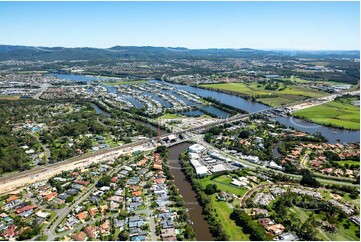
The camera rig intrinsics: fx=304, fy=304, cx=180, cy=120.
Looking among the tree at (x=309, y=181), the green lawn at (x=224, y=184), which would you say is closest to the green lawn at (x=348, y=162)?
the tree at (x=309, y=181)

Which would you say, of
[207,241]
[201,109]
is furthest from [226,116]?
[207,241]

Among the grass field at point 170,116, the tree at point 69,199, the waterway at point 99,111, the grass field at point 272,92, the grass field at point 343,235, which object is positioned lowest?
the grass field at point 343,235

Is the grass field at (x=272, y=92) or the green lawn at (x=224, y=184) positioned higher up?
the grass field at (x=272, y=92)

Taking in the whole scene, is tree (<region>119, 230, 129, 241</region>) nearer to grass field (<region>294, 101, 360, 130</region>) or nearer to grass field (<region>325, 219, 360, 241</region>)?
grass field (<region>325, 219, 360, 241</region>)

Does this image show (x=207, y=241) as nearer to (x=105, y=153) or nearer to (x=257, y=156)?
(x=257, y=156)

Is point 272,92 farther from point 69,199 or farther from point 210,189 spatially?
point 69,199

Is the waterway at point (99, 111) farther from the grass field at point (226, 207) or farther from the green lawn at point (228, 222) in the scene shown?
the green lawn at point (228, 222)
